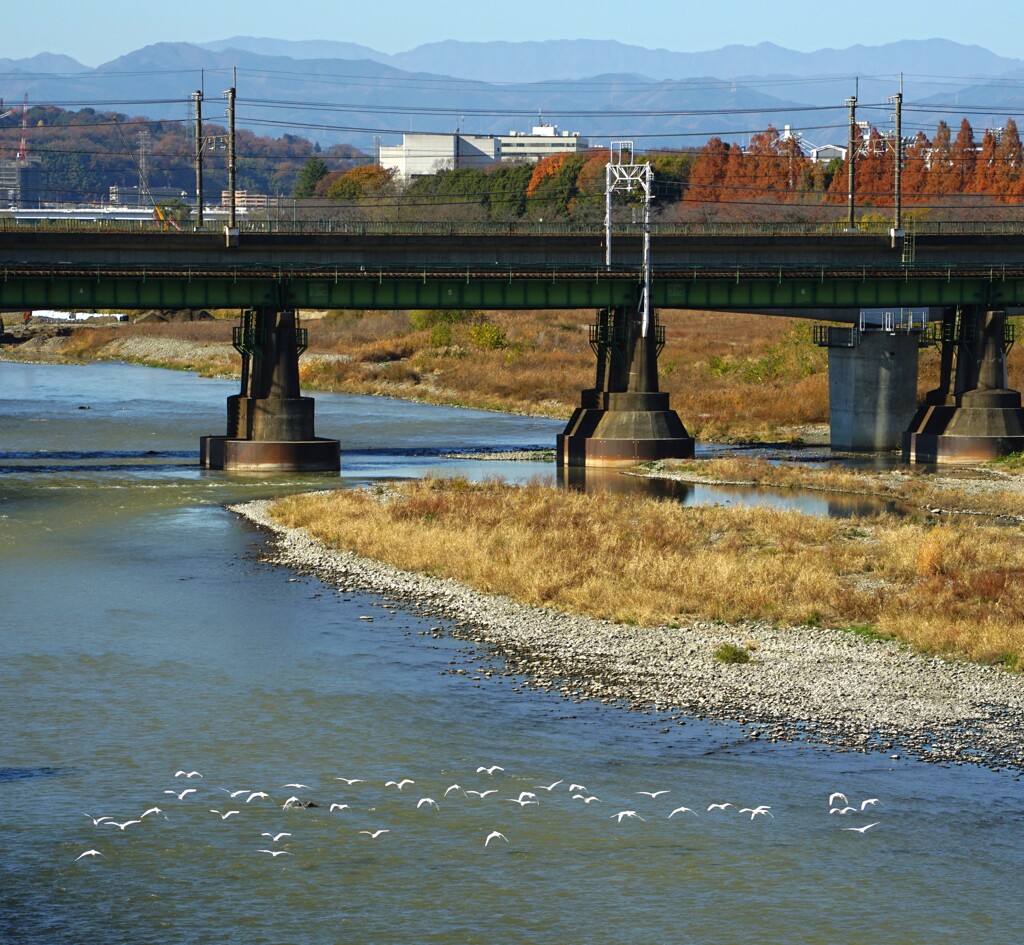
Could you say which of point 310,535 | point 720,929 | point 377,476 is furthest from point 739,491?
point 720,929

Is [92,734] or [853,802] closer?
[853,802]

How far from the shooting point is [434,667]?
112 feet

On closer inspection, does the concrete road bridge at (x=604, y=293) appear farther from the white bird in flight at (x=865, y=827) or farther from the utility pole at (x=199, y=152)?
the white bird in flight at (x=865, y=827)

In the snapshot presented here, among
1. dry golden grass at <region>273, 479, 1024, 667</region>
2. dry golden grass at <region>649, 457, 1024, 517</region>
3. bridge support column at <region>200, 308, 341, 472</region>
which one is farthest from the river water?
bridge support column at <region>200, 308, 341, 472</region>

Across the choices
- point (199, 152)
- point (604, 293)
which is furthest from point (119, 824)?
point (199, 152)

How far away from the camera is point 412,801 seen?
25.6 m

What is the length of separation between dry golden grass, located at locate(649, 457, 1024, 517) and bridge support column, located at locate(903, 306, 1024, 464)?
2191mm

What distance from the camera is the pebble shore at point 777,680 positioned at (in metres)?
29.0

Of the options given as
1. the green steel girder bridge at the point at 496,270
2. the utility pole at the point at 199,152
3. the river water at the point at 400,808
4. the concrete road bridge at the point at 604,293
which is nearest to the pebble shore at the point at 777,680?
the river water at the point at 400,808

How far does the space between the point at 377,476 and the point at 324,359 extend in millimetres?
69466

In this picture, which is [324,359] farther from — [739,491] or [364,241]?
[739,491]

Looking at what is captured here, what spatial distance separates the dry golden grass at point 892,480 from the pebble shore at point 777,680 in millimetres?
23996

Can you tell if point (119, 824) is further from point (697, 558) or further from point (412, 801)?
point (697, 558)

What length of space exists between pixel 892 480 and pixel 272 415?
25.6 meters
